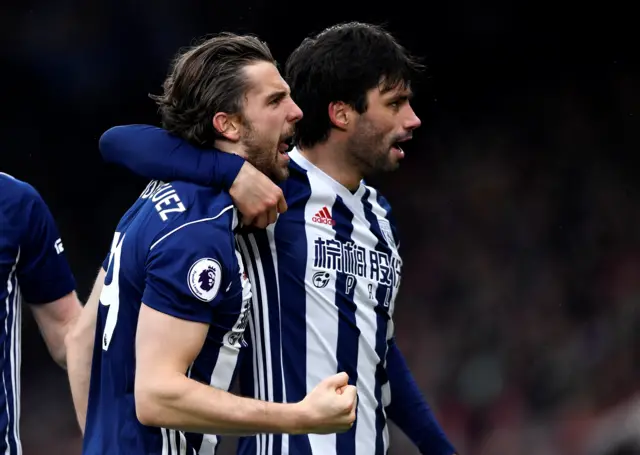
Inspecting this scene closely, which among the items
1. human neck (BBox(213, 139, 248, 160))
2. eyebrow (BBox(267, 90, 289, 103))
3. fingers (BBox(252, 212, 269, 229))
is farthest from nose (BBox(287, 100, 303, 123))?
fingers (BBox(252, 212, 269, 229))

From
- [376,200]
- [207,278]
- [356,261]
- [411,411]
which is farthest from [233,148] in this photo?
[411,411]

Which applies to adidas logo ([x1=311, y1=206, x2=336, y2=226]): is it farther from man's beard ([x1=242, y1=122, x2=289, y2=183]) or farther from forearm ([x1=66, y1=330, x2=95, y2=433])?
forearm ([x1=66, y1=330, x2=95, y2=433])

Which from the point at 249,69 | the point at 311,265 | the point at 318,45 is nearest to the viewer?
the point at 249,69

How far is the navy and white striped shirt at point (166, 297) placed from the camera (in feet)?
7.30

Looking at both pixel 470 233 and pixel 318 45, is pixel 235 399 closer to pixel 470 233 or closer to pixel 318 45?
pixel 318 45

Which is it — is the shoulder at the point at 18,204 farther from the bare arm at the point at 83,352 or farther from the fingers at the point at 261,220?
the fingers at the point at 261,220

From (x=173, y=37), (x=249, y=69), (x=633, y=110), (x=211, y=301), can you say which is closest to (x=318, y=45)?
(x=249, y=69)

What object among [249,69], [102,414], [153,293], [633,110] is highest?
[249,69]

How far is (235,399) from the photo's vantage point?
7.18 feet

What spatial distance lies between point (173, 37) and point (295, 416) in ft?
14.1

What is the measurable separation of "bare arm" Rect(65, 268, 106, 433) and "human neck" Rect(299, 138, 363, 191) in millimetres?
780

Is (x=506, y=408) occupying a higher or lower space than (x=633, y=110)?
lower

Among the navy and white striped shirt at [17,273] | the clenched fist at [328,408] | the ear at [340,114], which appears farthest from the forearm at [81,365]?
the ear at [340,114]

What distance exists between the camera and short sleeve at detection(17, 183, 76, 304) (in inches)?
115
